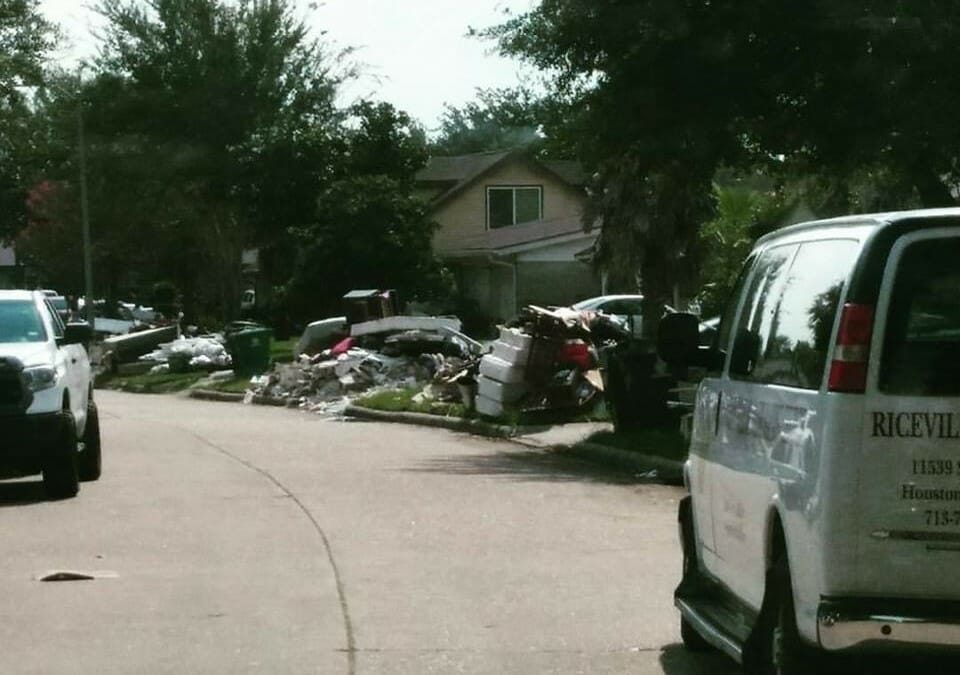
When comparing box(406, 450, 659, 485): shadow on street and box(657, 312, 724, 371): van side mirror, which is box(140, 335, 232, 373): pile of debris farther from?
box(657, 312, 724, 371): van side mirror

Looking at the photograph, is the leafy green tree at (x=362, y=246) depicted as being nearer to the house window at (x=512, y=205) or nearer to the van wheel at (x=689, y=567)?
the house window at (x=512, y=205)

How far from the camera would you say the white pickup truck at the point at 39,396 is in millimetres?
16453

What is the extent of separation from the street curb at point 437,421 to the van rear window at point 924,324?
18.4m

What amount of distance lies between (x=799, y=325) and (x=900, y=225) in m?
0.74

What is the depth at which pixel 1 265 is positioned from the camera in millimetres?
86750

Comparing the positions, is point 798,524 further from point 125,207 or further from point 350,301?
point 125,207

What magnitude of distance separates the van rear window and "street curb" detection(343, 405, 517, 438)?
18438mm

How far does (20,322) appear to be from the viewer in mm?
17906

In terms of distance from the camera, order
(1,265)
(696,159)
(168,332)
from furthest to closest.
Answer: (1,265)
(168,332)
(696,159)

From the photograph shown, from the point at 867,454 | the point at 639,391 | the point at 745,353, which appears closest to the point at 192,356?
the point at 639,391

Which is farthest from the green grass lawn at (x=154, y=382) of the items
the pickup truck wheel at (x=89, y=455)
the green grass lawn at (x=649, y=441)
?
the pickup truck wheel at (x=89, y=455)

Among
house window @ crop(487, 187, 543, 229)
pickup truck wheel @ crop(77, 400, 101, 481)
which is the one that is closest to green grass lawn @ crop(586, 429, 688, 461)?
pickup truck wheel @ crop(77, 400, 101, 481)

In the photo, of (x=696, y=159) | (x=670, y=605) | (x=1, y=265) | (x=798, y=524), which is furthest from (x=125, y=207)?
(x=798, y=524)

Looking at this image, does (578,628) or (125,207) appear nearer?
(578,628)
